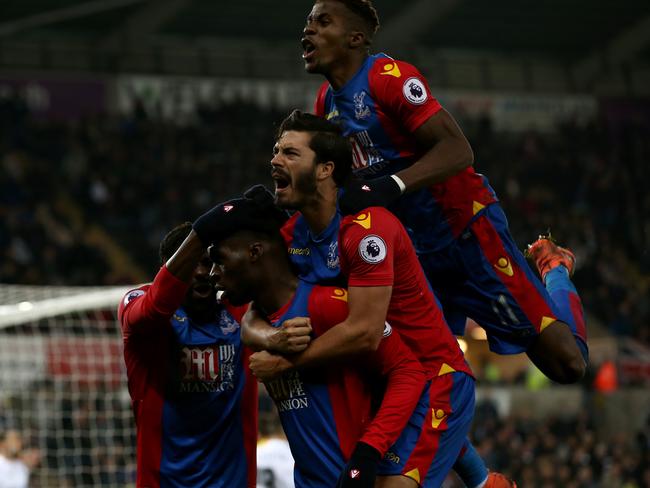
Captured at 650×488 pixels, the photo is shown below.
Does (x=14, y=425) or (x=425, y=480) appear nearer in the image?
(x=425, y=480)

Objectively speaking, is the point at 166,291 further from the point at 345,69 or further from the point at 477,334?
the point at 477,334

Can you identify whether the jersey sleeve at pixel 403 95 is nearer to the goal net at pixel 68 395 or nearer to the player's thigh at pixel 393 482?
the player's thigh at pixel 393 482

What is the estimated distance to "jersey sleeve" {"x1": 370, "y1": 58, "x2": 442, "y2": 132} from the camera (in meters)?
5.00

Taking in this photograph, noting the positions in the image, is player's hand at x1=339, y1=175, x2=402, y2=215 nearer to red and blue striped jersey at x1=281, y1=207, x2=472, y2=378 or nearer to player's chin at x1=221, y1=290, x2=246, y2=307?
red and blue striped jersey at x1=281, y1=207, x2=472, y2=378

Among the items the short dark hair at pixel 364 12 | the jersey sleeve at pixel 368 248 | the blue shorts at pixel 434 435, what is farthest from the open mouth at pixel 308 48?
the blue shorts at pixel 434 435

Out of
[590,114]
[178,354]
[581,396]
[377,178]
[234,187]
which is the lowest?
[581,396]

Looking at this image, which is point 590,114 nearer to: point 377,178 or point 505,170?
point 505,170

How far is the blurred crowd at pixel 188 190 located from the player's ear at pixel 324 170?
13.7 m

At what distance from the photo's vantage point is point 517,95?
1100 inches

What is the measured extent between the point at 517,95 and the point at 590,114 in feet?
6.67

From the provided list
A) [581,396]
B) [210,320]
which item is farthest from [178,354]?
[581,396]

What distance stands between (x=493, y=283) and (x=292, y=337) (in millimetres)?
1430

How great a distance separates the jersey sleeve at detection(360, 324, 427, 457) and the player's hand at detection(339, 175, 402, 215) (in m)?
0.50

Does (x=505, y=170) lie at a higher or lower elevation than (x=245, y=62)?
lower
